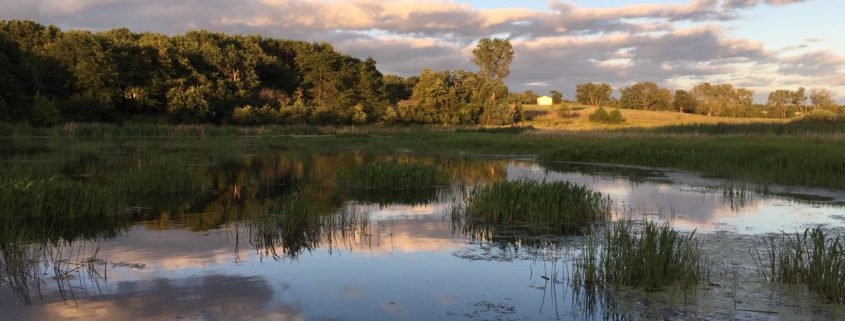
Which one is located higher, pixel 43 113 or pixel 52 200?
pixel 43 113

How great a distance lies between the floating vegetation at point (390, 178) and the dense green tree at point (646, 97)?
461 feet

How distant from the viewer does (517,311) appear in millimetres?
7754

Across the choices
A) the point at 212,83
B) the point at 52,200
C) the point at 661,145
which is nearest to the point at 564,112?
the point at 212,83

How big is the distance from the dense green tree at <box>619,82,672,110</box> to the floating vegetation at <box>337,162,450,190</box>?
461 ft

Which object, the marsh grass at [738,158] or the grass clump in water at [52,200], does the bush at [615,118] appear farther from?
the grass clump in water at [52,200]

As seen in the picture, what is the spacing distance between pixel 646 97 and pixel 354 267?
15395 cm

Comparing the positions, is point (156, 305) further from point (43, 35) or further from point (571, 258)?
point (43, 35)

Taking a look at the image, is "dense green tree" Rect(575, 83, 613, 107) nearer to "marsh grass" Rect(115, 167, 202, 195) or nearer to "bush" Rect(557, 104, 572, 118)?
"bush" Rect(557, 104, 572, 118)

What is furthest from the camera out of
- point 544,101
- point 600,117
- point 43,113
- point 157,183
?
point 544,101

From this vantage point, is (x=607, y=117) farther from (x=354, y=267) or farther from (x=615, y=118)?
(x=354, y=267)

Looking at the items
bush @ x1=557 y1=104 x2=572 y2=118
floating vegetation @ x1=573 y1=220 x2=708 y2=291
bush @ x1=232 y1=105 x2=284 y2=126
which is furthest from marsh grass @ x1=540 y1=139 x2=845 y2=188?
bush @ x1=557 y1=104 x2=572 y2=118

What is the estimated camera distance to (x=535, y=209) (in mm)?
13797

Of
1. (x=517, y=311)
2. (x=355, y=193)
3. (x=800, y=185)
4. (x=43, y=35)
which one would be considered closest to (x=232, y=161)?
(x=355, y=193)

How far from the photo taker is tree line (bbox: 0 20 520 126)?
66.4 m
